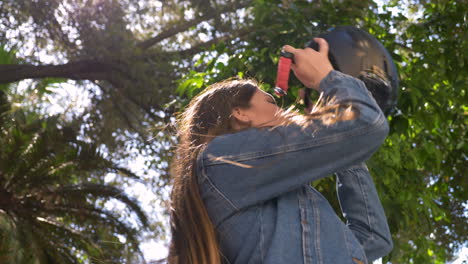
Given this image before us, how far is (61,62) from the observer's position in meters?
10.2

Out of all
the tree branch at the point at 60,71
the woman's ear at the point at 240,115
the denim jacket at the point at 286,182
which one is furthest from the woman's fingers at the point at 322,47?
the tree branch at the point at 60,71

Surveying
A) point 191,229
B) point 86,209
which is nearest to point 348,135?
point 191,229

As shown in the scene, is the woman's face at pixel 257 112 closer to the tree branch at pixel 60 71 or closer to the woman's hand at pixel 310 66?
the woman's hand at pixel 310 66

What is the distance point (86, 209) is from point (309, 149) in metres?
7.36

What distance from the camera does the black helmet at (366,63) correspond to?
6.94 feet

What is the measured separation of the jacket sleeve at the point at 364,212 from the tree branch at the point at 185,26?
8377 millimetres

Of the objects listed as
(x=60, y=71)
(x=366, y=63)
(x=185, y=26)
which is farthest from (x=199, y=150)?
(x=185, y=26)

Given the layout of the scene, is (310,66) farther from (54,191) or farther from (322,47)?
(54,191)

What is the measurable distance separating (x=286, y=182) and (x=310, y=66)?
39cm

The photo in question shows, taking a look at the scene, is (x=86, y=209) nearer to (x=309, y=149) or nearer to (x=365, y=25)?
(x=365, y=25)

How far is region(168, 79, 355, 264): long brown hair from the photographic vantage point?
1.69 m

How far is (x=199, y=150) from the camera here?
1824 mm

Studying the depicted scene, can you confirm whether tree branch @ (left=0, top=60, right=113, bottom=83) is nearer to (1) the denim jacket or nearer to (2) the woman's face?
(2) the woman's face

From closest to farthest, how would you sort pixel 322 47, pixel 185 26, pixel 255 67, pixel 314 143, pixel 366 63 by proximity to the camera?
pixel 314 143 → pixel 322 47 → pixel 366 63 → pixel 255 67 → pixel 185 26
